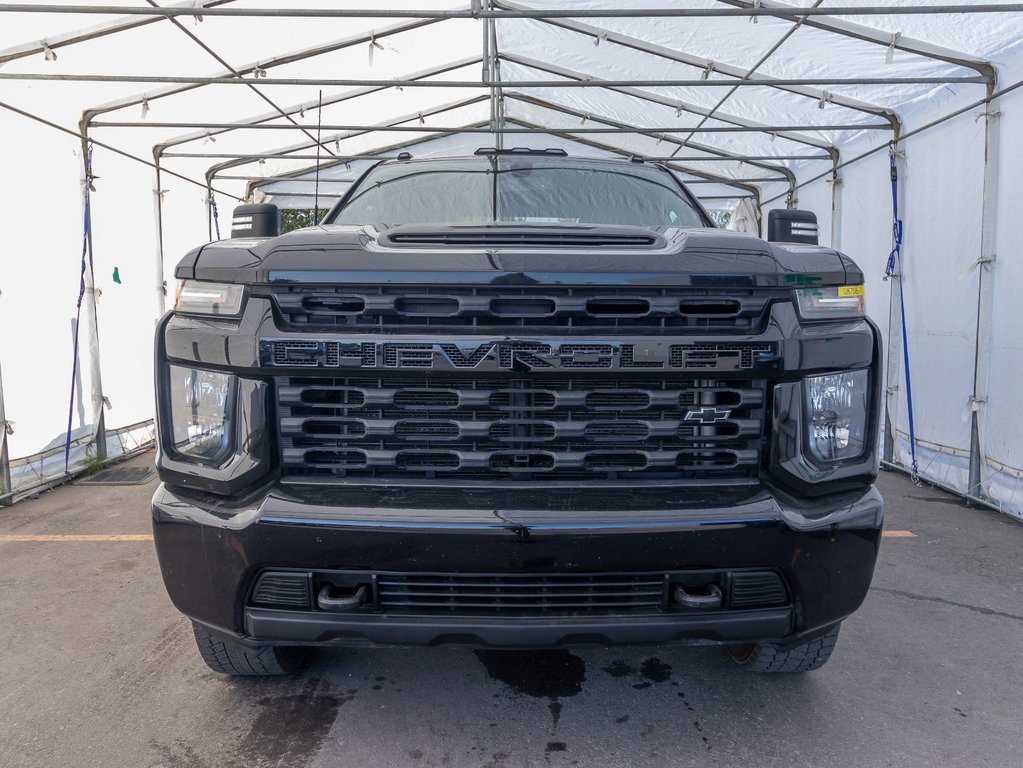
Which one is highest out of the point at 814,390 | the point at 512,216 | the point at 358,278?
the point at 512,216

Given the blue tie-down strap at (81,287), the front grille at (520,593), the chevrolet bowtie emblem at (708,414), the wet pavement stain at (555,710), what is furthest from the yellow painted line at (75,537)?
the chevrolet bowtie emblem at (708,414)

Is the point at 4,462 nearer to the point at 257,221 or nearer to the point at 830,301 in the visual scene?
the point at 257,221

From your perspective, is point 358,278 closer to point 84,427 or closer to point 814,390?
point 814,390

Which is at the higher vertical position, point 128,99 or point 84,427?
point 128,99

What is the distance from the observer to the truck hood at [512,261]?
1903mm

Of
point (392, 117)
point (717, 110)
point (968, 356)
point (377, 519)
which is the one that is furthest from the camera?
point (392, 117)

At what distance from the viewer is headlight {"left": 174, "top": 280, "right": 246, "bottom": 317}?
77.4 inches

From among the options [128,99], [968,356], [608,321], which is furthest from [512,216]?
[128,99]

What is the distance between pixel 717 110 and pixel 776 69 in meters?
1.28

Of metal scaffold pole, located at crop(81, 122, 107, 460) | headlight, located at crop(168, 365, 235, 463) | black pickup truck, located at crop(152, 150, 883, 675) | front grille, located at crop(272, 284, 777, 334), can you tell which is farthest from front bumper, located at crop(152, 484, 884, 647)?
metal scaffold pole, located at crop(81, 122, 107, 460)

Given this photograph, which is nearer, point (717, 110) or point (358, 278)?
point (358, 278)

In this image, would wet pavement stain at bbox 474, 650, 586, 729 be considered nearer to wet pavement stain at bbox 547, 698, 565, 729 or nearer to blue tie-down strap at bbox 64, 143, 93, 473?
wet pavement stain at bbox 547, 698, 565, 729

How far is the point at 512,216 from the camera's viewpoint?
3168 millimetres

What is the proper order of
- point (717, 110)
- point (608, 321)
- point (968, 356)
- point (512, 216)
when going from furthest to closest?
point (717, 110) < point (968, 356) < point (512, 216) < point (608, 321)
